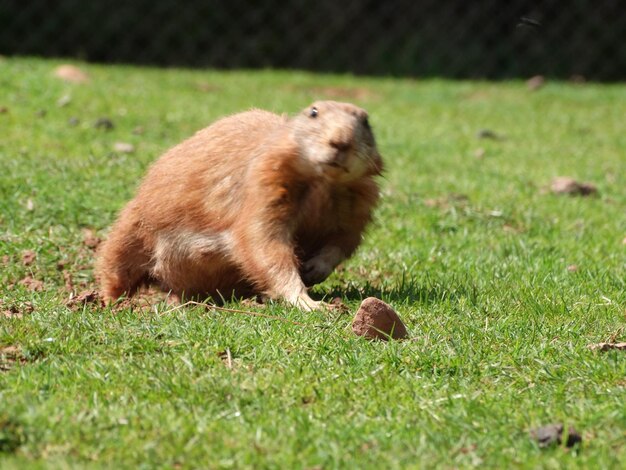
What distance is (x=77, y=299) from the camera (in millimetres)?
5094

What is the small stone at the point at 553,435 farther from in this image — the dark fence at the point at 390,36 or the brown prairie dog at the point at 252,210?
the dark fence at the point at 390,36

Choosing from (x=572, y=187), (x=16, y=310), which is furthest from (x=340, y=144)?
(x=572, y=187)

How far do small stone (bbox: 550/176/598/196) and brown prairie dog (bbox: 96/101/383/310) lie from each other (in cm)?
350

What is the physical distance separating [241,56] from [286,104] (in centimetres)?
513

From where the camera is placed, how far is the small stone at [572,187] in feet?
27.5

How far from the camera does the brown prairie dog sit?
16.2 ft

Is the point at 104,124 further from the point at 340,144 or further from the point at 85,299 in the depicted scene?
the point at 340,144

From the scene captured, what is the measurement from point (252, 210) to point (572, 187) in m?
4.06

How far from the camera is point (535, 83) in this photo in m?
15.7

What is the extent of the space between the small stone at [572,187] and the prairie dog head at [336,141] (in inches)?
143

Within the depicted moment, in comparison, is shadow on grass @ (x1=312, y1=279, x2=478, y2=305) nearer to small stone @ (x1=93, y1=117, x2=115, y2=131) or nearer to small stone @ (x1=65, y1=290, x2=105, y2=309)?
small stone @ (x1=65, y1=290, x2=105, y2=309)

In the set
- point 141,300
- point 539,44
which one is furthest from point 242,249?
point 539,44

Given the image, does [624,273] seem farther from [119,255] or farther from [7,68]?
[7,68]

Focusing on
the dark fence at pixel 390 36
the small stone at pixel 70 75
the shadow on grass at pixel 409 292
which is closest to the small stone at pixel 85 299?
the shadow on grass at pixel 409 292
